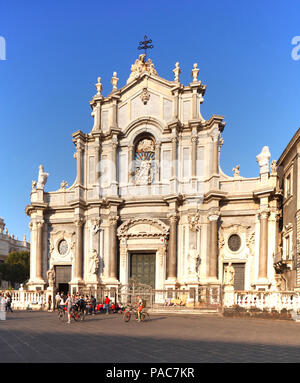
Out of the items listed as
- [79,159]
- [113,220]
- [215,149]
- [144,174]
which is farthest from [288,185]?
[79,159]

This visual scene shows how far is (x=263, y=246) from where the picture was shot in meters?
23.1

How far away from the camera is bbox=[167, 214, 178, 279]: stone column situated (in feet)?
79.6

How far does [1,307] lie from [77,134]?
48.4 ft

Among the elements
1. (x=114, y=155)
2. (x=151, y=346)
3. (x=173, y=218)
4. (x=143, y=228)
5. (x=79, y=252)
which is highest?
(x=114, y=155)

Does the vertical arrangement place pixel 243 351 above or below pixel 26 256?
above

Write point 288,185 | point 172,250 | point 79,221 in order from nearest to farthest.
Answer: point 288,185 < point 172,250 < point 79,221

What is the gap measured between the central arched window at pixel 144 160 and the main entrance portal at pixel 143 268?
18.0ft

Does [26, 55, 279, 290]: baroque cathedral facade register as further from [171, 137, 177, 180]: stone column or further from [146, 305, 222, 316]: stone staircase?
[146, 305, 222, 316]: stone staircase

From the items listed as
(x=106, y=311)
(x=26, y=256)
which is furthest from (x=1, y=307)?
(x=26, y=256)

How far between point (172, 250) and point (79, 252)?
7.08m

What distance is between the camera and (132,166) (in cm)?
2733

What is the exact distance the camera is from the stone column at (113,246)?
25.4 m

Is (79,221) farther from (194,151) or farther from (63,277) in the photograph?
(194,151)

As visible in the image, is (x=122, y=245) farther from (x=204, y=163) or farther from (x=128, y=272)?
(x=204, y=163)
